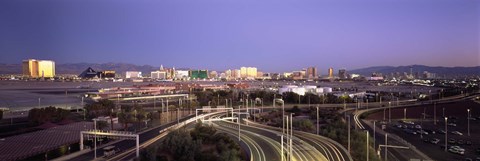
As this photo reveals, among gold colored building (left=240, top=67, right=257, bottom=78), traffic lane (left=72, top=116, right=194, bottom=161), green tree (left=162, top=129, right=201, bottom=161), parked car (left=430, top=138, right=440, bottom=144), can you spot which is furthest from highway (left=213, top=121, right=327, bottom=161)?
gold colored building (left=240, top=67, right=257, bottom=78)

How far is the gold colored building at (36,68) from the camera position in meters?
83.2

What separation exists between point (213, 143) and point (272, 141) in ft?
7.54

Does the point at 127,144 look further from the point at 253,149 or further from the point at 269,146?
the point at 269,146

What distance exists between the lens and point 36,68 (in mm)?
84062

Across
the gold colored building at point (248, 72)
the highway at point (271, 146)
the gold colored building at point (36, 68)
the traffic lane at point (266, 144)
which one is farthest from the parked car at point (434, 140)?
the gold colored building at point (248, 72)

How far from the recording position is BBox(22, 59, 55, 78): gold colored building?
273 ft

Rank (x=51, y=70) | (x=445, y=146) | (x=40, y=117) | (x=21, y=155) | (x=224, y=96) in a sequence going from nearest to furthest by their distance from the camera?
(x=21, y=155) → (x=445, y=146) → (x=40, y=117) → (x=224, y=96) → (x=51, y=70)

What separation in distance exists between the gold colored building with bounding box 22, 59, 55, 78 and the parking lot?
75.1 m

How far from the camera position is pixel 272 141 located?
15391 mm

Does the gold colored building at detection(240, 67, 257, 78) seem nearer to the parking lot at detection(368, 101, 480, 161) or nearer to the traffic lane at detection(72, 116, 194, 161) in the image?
the parking lot at detection(368, 101, 480, 161)

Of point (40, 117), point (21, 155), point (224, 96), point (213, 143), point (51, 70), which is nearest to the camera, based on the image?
point (21, 155)

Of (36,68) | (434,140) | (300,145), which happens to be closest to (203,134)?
(300,145)

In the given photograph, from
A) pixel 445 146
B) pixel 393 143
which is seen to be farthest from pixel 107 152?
pixel 445 146

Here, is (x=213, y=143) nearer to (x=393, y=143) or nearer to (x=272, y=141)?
(x=272, y=141)
